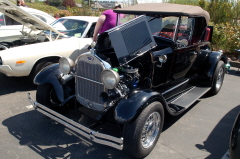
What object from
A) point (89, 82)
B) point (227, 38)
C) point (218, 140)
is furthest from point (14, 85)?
point (227, 38)

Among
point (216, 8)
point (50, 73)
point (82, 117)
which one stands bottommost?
point (82, 117)

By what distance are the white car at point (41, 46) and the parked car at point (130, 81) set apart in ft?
4.05

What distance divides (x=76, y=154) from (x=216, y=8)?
35.0ft

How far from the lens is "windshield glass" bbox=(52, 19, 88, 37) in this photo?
19.3 feet

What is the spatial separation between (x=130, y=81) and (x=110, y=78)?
470 mm

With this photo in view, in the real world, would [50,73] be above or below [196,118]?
above

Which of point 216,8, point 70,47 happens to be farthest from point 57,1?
point 70,47

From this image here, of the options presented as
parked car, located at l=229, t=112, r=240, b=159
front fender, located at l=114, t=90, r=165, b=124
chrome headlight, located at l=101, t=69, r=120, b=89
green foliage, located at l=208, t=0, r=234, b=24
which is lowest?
parked car, located at l=229, t=112, r=240, b=159

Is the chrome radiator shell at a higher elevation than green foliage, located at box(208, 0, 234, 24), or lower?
lower

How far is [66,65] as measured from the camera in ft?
11.0

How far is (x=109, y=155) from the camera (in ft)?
9.85

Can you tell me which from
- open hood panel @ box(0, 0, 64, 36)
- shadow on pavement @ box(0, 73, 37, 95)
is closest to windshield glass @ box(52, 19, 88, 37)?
open hood panel @ box(0, 0, 64, 36)

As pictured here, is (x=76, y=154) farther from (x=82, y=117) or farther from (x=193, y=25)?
(x=193, y=25)

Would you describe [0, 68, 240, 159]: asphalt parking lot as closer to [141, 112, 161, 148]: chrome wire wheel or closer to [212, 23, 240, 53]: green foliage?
[141, 112, 161, 148]: chrome wire wheel
